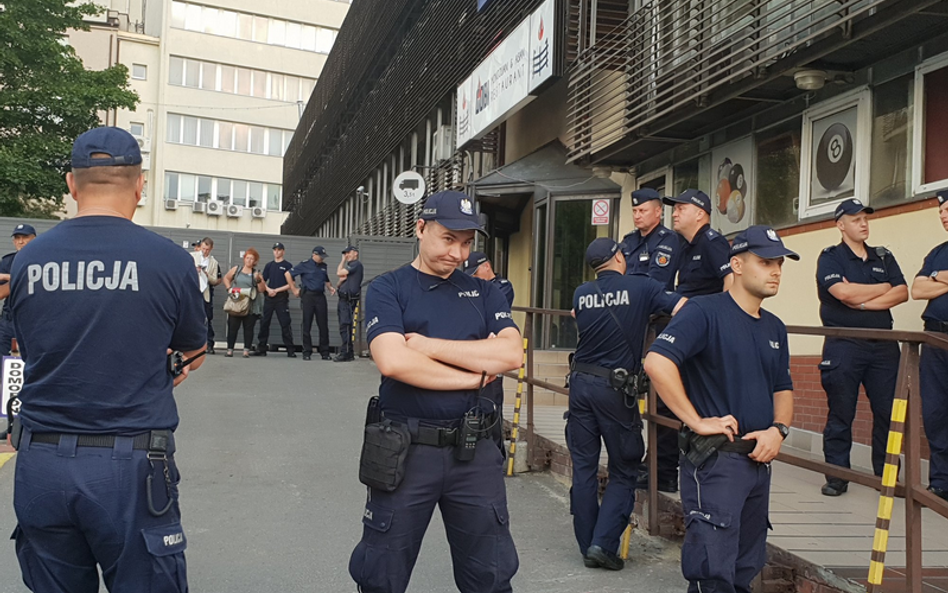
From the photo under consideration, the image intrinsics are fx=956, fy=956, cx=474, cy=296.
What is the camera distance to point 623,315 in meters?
5.63

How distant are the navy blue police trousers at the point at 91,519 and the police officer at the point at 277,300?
45.2 ft

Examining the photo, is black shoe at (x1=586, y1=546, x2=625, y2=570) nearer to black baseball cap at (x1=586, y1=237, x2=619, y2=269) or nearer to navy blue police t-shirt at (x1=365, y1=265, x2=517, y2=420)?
black baseball cap at (x1=586, y1=237, x2=619, y2=269)

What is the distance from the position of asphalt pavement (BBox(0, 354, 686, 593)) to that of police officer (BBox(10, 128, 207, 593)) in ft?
7.33

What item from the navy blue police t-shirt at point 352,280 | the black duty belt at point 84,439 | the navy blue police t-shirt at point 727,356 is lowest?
the black duty belt at point 84,439

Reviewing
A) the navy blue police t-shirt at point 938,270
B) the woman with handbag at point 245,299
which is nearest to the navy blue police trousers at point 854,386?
the navy blue police t-shirt at point 938,270

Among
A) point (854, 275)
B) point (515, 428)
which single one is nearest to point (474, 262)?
point (515, 428)

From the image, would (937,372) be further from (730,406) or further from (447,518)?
(447,518)

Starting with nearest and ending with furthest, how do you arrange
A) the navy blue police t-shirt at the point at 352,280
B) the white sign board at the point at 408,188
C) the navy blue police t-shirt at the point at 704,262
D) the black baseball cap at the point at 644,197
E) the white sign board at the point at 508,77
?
the navy blue police t-shirt at the point at 704,262 < the black baseball cap at the point at 644,197 < the white sign board at the point at 508,77 < the navy blue police t-shirt at the point at 352,280 < the white sign board at the point at 408,188

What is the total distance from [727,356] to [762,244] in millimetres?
497

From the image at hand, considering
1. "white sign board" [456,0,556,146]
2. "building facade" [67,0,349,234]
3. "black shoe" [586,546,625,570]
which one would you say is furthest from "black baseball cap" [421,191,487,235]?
"building facade" [67,0,349,234]

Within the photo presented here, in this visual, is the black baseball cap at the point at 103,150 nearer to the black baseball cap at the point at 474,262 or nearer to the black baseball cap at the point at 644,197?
the black baseball cap at the point at 644,197

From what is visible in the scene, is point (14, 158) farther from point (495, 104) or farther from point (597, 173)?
point (597, 173)

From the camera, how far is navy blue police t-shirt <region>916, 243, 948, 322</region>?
5.98 m

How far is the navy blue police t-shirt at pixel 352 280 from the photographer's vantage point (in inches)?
645
